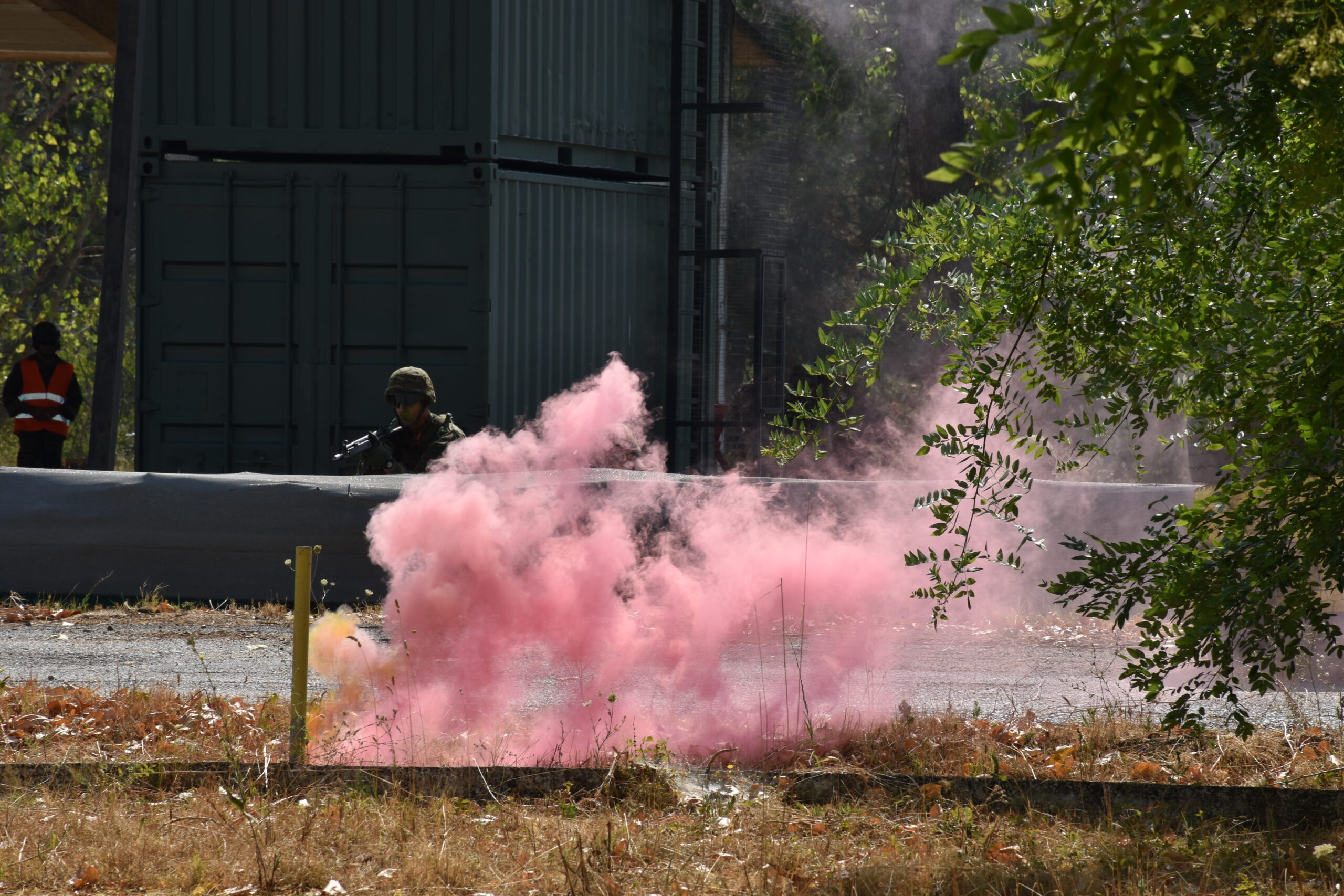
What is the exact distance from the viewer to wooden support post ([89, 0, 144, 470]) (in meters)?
12.3

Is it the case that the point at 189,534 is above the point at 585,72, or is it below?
below

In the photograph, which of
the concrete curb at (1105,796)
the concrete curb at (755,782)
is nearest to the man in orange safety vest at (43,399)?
the concrete curb at (755,782)

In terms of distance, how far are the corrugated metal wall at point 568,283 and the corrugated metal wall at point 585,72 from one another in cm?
46

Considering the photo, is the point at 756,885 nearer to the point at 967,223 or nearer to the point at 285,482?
the point at 967,223

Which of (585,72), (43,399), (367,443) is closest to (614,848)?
(367,443)

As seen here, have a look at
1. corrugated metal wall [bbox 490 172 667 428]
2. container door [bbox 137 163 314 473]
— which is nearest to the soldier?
corrugated metal wall [bbox 490 172 667 428]

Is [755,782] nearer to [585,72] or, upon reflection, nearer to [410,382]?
[410,382]

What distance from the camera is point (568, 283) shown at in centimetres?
1291

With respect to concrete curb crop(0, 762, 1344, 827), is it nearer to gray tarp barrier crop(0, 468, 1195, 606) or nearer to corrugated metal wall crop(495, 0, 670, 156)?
gray tarp barrier crop(0, 468, 1195, 606)

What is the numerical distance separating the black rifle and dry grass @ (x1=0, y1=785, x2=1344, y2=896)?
5302 millimetres

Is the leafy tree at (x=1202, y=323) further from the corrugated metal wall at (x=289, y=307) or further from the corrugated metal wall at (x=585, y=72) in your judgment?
the corrugated metal wall at (x=585, y=72)

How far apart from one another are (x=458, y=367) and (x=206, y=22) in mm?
3848

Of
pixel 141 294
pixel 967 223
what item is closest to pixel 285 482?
pixel 141 294

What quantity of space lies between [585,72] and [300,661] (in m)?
9.07
